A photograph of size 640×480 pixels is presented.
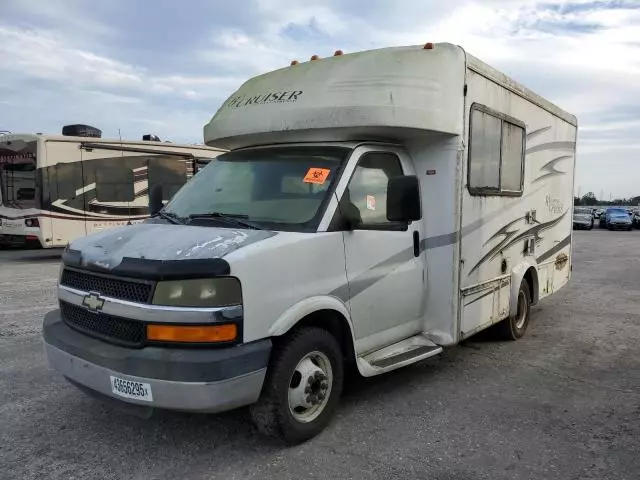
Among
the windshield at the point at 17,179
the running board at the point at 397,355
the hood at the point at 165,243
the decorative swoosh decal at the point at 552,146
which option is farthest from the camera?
the windshield at the point at 17,179

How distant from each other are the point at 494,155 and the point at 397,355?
245cm

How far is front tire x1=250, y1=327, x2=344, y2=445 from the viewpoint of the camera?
144 inches

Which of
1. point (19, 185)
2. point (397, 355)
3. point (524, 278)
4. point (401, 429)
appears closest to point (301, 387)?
point (401, 429)

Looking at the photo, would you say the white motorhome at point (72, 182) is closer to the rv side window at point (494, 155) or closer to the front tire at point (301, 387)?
the rv side window at point (494, 155)

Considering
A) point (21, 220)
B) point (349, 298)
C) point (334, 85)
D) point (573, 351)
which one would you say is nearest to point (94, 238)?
point (349, 298)

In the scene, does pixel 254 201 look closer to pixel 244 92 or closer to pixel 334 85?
pixel 334 85

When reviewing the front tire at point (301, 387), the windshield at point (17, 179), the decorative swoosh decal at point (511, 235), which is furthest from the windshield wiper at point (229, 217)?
the windshield at point (17, 179)

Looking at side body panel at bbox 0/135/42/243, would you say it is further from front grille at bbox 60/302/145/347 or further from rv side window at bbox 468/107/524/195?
rv side window at bbox 468/107/524/195

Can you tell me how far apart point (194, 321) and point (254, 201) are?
128cm

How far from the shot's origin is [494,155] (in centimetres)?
586

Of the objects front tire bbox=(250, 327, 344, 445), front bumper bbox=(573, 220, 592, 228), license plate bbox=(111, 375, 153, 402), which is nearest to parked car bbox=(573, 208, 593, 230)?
front bumper bbox=(573, 220, 592, 228)

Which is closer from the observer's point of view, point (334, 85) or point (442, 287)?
point (334, 85)

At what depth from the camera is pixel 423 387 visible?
5070 millimetres

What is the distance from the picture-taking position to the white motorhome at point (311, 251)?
134 inches
